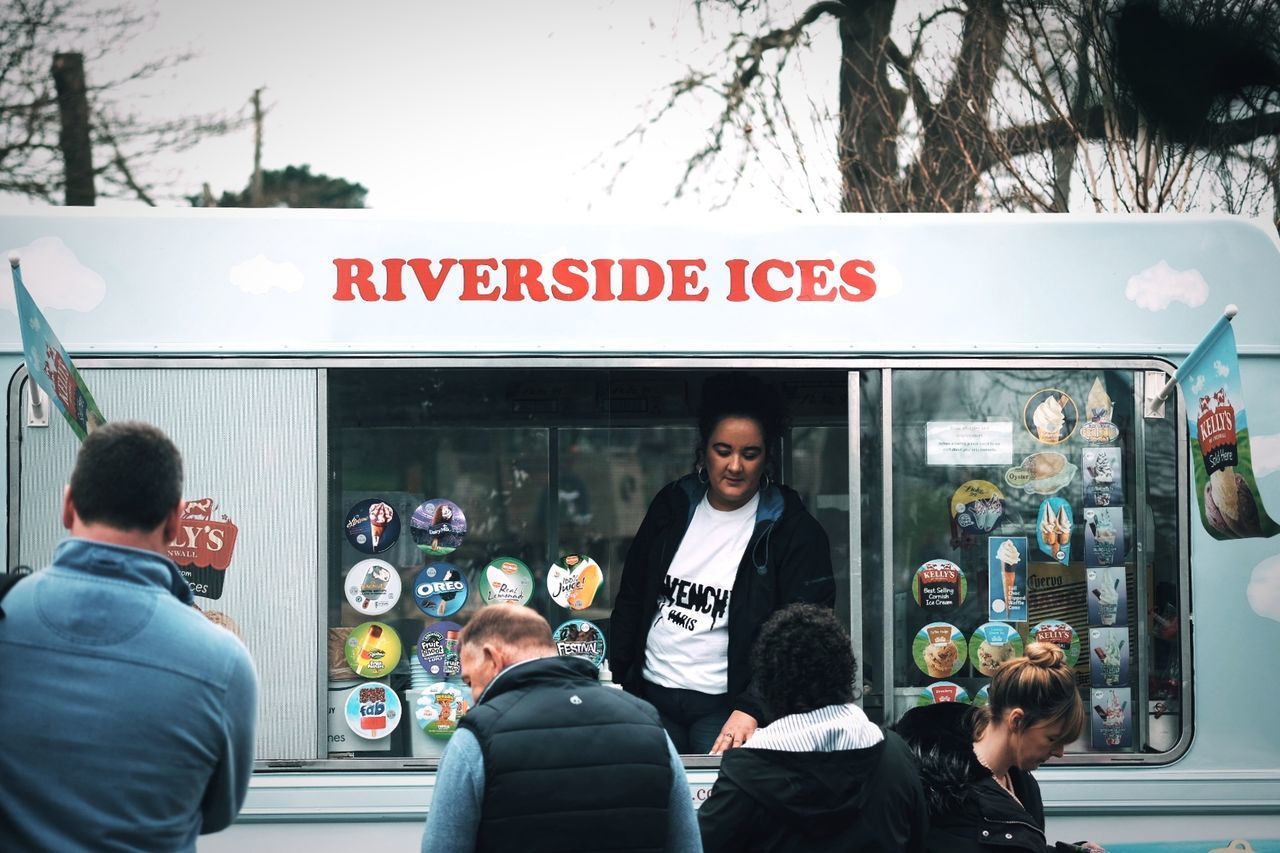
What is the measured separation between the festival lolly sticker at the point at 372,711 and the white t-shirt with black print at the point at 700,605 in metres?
0.91

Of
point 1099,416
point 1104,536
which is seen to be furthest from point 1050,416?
point 1104,536

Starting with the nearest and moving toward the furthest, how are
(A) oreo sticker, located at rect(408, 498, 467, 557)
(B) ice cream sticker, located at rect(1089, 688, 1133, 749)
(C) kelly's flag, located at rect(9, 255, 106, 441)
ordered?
(C) kelly's flag, located at rect(9, 255, 106, 441)
(B) ice cream sticker, located at rect(1089, 688, 1133, 749)
(A) oreo sticker, located at rect(408, 498, 467, 557)

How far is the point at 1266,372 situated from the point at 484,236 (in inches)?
105

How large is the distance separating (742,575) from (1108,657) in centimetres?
127

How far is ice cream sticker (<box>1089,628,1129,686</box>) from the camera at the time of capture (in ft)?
13.1

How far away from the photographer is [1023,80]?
10023 millimetres

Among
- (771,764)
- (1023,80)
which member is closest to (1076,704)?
(771,764)

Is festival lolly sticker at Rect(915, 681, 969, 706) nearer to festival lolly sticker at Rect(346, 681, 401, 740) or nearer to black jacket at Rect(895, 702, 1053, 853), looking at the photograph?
black jacket at Rect(895, 702, 1053, 853)

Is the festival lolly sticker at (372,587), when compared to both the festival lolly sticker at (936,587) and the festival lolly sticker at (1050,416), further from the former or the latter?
the festival lolly sticker at (1050,416)

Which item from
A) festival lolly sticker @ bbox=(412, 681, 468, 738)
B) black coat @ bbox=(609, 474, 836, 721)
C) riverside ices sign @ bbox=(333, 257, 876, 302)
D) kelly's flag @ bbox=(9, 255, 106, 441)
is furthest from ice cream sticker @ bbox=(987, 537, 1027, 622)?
kelly's flag @ bbox=(9, 255, 106, 441)

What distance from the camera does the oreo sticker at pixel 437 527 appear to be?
14.3 ft

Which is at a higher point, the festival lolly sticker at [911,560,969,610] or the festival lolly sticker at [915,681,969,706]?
the festival lolly sticker at [911,560,969,610]

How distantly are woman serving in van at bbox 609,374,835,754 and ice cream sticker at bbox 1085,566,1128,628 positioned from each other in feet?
2.94

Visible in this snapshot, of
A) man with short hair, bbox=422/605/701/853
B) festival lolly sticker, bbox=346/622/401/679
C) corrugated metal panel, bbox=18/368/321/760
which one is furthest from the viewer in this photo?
festival lolly sticker, bbox=346/622/401/679
